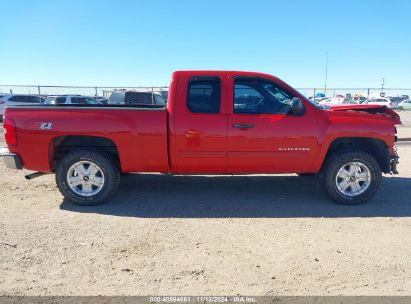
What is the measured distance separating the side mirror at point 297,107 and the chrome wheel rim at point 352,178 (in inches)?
44.0

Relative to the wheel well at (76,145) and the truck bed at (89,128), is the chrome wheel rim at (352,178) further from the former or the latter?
the wheel well at (76,145)

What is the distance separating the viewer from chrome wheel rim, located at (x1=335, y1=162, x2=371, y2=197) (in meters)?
5.63

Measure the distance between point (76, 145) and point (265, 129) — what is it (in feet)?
9.15

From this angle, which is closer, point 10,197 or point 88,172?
point 88,172

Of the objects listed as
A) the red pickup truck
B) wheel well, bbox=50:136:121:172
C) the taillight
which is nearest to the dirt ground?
the red pickup truck

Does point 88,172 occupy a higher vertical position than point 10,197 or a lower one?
higher

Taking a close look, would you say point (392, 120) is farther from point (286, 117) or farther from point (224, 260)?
point (224, 260)

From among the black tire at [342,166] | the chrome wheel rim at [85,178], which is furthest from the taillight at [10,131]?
the black tire at [342,166]

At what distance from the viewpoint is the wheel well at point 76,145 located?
541 centimetres

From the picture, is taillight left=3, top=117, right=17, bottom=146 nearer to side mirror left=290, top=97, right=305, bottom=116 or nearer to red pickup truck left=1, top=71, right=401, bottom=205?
red pickup truck left=1, top=71, right=401, bottom=205

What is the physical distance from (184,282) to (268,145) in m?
2.69

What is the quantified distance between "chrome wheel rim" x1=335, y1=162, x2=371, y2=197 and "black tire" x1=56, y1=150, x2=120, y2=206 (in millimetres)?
3389

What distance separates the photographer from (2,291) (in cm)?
314

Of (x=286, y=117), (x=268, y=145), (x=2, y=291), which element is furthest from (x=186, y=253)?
(x=286, y=117)
